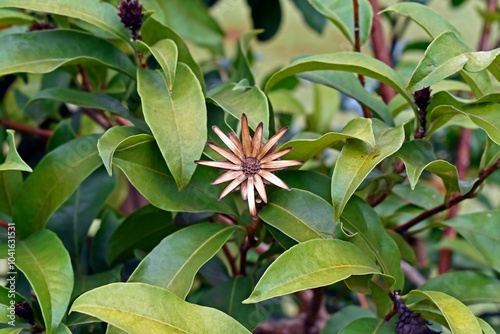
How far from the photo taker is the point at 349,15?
699 mm

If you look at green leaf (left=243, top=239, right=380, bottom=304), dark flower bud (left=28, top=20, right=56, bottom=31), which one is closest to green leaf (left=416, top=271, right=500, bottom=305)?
green leaf (left=243, top=239, right=380, bottom=304)

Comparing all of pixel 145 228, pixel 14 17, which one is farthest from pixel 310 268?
pixel 14 17

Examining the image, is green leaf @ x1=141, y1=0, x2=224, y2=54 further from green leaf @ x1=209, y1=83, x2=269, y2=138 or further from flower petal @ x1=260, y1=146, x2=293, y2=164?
flower petal @ x1=260, y1=146, x2=293, y2=164

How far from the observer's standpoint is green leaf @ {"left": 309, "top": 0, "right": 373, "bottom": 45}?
26.8 inches

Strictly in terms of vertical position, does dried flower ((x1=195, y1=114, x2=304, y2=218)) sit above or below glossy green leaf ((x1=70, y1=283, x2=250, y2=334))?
above

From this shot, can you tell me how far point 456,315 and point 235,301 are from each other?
25 centimetres

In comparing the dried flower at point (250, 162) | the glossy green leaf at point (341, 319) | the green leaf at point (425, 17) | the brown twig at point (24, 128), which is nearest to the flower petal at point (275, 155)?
the dried flower at point (250, 162)

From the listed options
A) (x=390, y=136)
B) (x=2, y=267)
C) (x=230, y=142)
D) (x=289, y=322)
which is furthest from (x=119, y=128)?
(x=2, y=267)

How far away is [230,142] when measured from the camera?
497mm

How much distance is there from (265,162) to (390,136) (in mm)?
126

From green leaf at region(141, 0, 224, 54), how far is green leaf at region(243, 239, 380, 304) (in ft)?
2.16

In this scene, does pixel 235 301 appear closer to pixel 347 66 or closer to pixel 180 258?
pixel 180 258

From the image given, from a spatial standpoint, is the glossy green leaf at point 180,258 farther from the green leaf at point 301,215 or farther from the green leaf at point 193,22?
the green leaf at point 193,22

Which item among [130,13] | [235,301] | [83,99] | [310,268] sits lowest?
[235,301]
